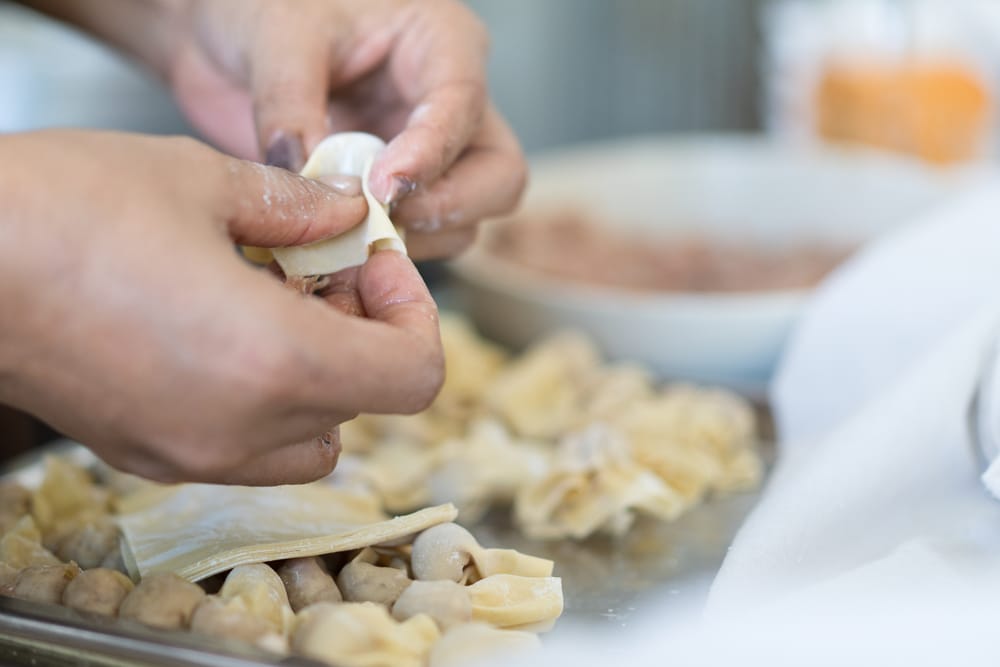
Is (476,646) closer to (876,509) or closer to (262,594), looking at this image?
(262,594)

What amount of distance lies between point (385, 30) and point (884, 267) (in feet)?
1.28

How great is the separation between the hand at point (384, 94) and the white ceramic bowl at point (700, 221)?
0.74ft

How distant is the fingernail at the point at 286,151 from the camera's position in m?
Answer: 0.55

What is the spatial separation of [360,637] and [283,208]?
0.56 feet

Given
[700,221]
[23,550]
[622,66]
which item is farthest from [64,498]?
[622,66]

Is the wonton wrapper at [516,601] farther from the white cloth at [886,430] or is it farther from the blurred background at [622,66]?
the blurred background at [622,66]

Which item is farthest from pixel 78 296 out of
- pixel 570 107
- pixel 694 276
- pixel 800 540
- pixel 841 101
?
pixel 570 107

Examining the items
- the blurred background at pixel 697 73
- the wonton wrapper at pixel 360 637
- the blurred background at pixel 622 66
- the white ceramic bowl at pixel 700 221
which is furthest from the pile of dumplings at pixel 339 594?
the blurred background at pixel 622 66

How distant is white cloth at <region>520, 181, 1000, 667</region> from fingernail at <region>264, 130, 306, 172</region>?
285 millimetres

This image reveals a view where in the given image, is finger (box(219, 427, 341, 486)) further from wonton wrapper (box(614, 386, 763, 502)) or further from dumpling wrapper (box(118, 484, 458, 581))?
wonton wrapper (box(614, 386, 763, 502))

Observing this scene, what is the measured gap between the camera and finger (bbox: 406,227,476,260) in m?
0.61

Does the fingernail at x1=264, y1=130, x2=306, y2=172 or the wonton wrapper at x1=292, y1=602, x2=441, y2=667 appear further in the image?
the fingernail at x1=264, y1=130, x2=306, y2=172

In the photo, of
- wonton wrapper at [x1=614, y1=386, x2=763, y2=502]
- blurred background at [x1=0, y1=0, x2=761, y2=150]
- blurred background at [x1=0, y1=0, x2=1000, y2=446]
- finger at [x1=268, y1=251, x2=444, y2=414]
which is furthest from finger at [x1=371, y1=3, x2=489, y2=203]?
blurred background at [x1=0, y1=0, x2=761, y2=150]

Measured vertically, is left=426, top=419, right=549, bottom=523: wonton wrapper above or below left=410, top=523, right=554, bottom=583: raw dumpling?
above
